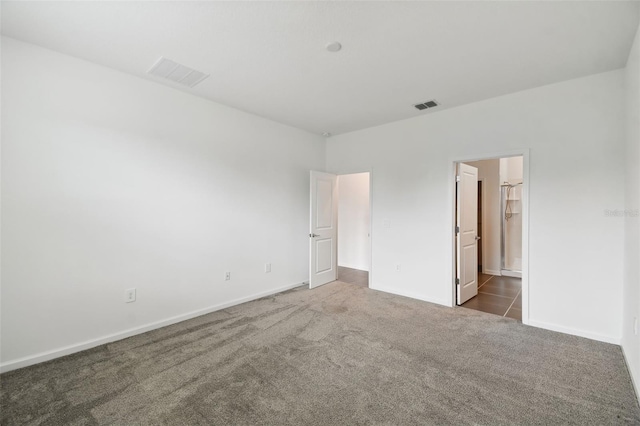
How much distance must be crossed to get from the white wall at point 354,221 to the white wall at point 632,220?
13.4 ft

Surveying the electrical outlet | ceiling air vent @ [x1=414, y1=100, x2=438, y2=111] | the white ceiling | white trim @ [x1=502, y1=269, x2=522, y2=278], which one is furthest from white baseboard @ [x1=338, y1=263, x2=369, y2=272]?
the electrical outlet

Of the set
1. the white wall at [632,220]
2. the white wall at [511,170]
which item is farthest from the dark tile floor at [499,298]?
the white wall at [511,170]

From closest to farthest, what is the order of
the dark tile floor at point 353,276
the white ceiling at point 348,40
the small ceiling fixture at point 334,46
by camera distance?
1. the white ceiling at point 348,40
2. the small ceiling fixture at point 334,46
3. the dark tile floor at point 353,276

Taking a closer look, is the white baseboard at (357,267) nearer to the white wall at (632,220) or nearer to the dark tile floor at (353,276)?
the dark tile floor at (353,276)

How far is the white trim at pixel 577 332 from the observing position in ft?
9.09

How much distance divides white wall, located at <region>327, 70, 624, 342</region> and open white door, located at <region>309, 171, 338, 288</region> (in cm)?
142

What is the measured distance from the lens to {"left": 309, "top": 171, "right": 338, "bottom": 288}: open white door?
4.71 m

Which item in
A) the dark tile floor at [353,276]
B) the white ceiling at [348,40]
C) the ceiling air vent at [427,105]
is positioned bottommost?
the dark tile floor at [353,276]

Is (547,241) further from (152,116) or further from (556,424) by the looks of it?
(152,116)

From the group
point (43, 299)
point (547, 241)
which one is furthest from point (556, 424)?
point (43, 299)

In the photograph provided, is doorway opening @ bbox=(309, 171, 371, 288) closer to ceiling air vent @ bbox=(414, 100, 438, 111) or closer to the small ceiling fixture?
ceiling air vent @ bbox=(414, 100, 438, 111)

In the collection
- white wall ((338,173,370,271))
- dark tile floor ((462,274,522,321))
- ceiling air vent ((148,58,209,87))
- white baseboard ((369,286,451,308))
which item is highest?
ceiling air vent ((148,58,209,87))

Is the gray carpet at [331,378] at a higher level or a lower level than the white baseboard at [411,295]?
lower

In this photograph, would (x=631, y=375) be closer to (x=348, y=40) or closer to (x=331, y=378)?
(x=331, y=378)
